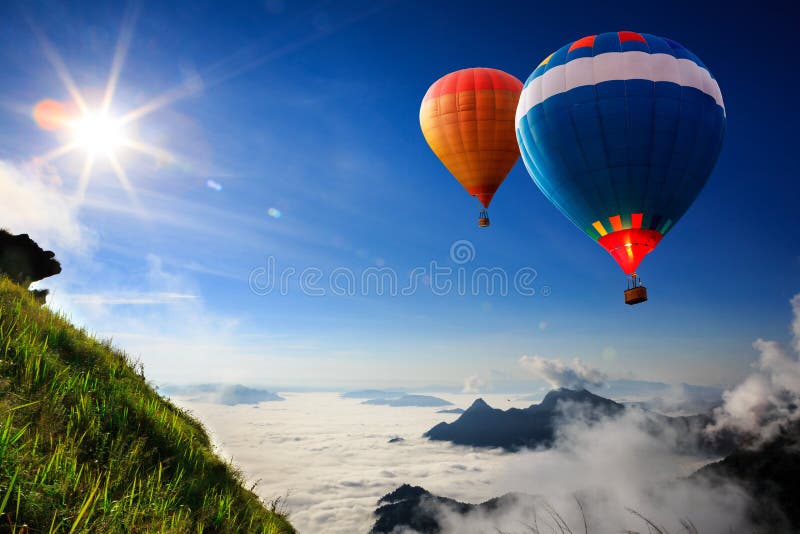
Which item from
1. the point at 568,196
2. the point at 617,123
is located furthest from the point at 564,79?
the point at 568,196

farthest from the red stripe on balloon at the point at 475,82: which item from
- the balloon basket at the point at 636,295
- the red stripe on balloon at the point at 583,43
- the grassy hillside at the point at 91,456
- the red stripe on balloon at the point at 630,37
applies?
the grassy hillside at the point at 91,456

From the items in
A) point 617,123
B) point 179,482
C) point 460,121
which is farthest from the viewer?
point 460,121

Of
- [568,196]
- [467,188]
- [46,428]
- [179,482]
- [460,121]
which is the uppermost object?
[460,121]

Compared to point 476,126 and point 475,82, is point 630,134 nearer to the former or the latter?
point 476,126

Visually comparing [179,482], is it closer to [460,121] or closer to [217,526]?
[217,526]

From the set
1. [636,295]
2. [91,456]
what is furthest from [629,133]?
[91,456]

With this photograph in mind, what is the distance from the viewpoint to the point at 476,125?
39000 millimetres

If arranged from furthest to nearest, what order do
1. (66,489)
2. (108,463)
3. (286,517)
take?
(286,517) → (108,463) → (66,489)

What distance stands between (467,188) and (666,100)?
17.5 metres

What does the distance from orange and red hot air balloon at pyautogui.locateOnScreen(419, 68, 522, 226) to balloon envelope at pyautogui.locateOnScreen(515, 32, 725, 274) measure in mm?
10850

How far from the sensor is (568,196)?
28.2m

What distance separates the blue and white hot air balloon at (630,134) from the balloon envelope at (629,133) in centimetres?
5

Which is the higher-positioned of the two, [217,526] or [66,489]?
[66,489]

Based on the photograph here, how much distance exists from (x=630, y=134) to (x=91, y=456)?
26432 millimetres
